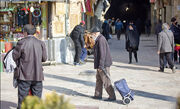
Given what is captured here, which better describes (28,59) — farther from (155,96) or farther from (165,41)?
(165,41)

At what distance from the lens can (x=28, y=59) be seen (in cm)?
693

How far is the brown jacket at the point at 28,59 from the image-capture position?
22.7ft

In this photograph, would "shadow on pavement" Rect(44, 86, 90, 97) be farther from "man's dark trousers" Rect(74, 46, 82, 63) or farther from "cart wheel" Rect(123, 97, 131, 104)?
"man's dark trousers" Rect(74, 46, 82, 63)

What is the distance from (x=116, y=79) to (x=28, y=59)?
5768mm

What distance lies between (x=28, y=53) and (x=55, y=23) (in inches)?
374

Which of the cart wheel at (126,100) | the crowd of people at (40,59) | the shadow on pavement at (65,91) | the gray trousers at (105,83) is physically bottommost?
the shadow on pavement at (65,91)

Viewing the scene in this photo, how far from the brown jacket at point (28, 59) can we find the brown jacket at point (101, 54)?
85.0 inches

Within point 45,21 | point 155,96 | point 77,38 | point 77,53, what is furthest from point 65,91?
point 45,21

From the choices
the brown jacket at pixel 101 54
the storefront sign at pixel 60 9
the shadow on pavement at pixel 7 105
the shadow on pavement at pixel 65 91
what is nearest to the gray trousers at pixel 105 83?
the brown jacket at pixel 101 54

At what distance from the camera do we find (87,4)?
20.8 meters

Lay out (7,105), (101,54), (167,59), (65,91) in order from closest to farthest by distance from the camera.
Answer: (7,105)
(101,54)
(65,91)
(167,59)

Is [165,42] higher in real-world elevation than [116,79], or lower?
higher

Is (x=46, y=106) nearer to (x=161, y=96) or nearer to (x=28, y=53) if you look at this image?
(x=28, y=53)

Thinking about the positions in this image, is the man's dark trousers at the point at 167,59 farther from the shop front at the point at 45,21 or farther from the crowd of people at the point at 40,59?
the shop front at the point at 45,21
